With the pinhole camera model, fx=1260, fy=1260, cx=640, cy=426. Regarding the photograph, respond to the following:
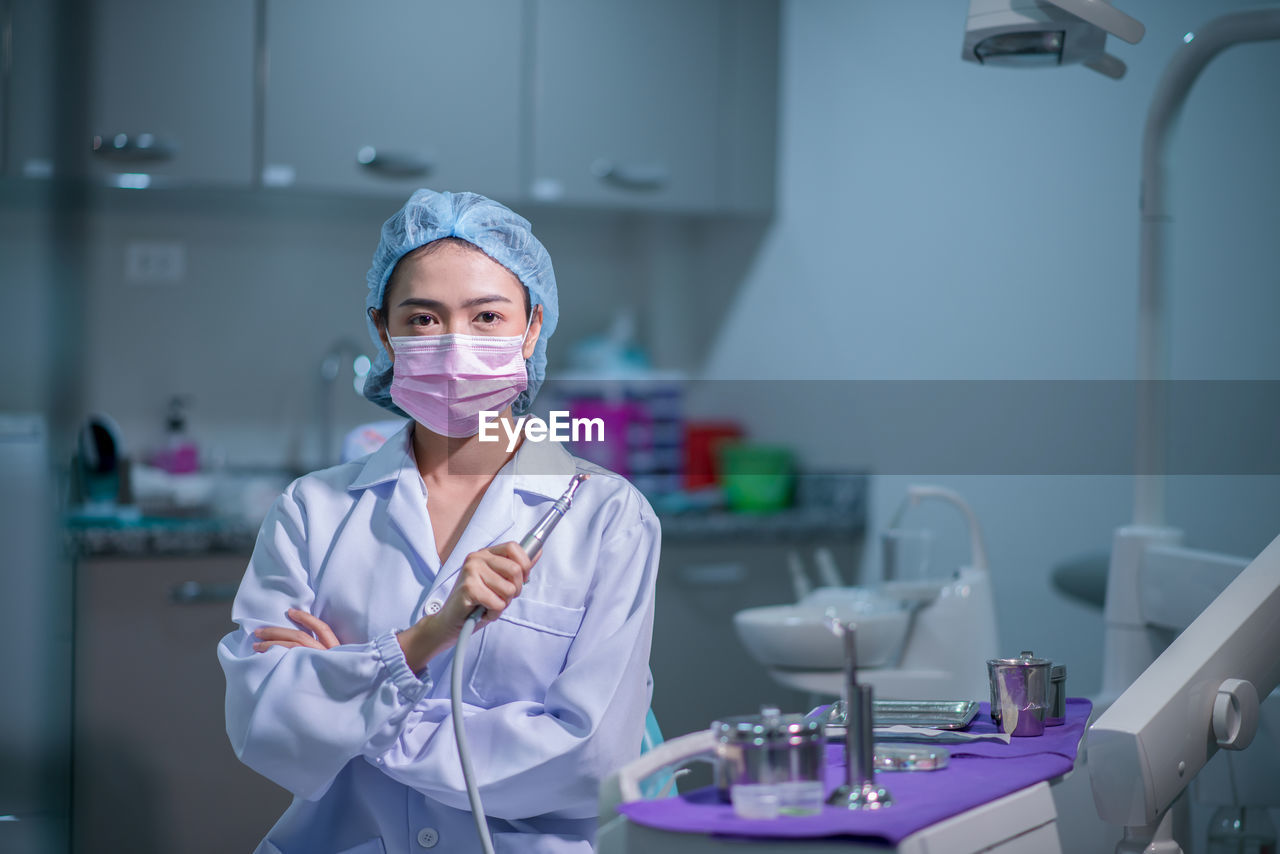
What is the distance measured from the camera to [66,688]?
2.37 m

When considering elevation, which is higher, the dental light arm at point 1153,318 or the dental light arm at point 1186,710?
the dental light arm at point 1153,318

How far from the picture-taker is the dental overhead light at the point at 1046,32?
1544 millimetres

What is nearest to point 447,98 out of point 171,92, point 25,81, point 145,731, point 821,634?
point 171,92

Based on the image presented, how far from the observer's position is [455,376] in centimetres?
125

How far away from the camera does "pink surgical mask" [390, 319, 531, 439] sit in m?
1.24

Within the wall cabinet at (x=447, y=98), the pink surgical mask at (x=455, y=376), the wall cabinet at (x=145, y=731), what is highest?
the wall cabinet at (x=447, y=98)

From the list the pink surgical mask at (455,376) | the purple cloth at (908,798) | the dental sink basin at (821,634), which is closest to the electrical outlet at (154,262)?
the dental sink basin at (821,634)

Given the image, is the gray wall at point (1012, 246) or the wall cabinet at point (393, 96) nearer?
the gray wall at point (1012, 246)

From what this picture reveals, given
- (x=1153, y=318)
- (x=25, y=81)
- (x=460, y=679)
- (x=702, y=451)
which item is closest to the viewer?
(x=460, y=679)

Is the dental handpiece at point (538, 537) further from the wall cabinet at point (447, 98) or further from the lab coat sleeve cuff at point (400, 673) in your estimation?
the wall cabinet at point (447, 98)

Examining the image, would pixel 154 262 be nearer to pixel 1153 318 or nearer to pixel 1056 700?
pixel 1153 318

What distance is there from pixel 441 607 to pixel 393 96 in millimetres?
1852

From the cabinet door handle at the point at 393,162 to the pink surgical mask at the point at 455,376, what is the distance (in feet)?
5.21

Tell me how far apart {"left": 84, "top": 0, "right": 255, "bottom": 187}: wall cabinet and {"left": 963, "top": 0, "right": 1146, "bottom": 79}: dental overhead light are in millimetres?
1635
